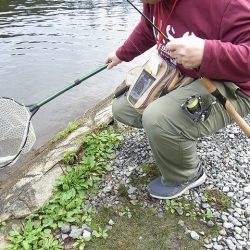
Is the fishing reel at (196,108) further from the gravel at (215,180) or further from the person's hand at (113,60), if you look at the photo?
the person's hand at (113,60)

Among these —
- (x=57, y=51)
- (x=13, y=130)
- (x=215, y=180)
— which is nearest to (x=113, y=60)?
(x=13, y=130)

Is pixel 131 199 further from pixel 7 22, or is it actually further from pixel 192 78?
pixel 7 22

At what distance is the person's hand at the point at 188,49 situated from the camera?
2811 mm

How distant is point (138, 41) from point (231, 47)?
62.3 inches

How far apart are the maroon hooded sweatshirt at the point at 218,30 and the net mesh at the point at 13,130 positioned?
189cm

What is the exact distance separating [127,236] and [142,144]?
1.47 meters

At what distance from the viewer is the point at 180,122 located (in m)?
3.32

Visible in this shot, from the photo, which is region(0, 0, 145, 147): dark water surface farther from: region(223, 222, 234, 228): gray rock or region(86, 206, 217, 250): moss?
region(223, 222, 234, 228): gray rock

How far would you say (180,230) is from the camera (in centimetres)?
346

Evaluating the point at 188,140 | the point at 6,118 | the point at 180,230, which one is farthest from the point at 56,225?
the point at 6,118

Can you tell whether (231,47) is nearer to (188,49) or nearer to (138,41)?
(188,49)

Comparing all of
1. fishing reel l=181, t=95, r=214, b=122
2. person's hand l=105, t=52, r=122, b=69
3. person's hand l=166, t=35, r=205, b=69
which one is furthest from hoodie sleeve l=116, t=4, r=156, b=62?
person's hand l=166, t=35, r=205, b=69

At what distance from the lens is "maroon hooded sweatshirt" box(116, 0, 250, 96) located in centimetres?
286

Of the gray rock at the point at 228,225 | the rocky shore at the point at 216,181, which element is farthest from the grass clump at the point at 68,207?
the gray rock at the point at 228,225
